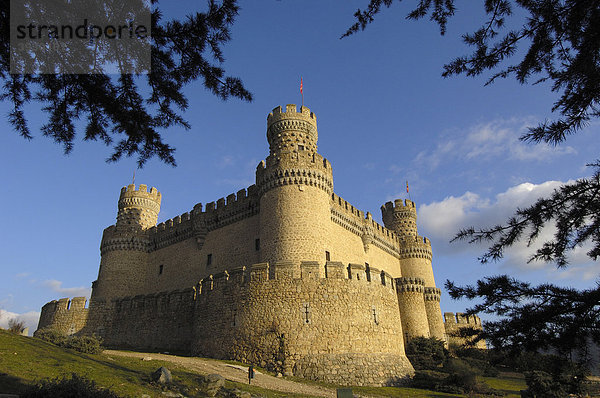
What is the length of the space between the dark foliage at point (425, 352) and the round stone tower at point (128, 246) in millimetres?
21082

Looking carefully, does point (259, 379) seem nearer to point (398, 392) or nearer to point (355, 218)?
point (398, 392)

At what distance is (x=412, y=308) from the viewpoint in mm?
31062

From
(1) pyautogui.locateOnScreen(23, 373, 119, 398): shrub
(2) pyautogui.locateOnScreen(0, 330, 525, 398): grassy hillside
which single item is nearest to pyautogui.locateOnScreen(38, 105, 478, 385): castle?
(2) pyautogui.locateOnScreen(0, 330, 525, 398): grassy hillside

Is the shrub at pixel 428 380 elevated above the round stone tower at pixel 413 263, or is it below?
below

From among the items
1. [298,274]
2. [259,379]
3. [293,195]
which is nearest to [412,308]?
[293,195]

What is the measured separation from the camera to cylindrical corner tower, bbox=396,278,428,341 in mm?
30234

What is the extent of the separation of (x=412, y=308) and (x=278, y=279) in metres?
16.7

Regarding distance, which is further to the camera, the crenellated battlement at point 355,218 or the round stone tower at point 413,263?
the round stone tower at point 413,263

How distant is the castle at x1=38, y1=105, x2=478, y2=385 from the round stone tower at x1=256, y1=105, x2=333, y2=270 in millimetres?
65

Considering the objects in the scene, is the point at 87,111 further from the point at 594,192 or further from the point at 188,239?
the point at 188,239

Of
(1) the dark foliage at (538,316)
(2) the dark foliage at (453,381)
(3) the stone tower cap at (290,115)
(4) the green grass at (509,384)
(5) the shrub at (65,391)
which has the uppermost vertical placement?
(3) the stone tower cap at (290,115)

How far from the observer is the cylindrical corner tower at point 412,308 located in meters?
30.2

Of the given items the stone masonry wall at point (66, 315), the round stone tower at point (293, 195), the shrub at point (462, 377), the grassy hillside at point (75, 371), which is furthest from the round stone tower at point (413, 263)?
the stone masonry wall at point (66, 315)

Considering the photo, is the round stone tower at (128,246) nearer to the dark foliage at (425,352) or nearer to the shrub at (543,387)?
the dark foliage at (425,352)
